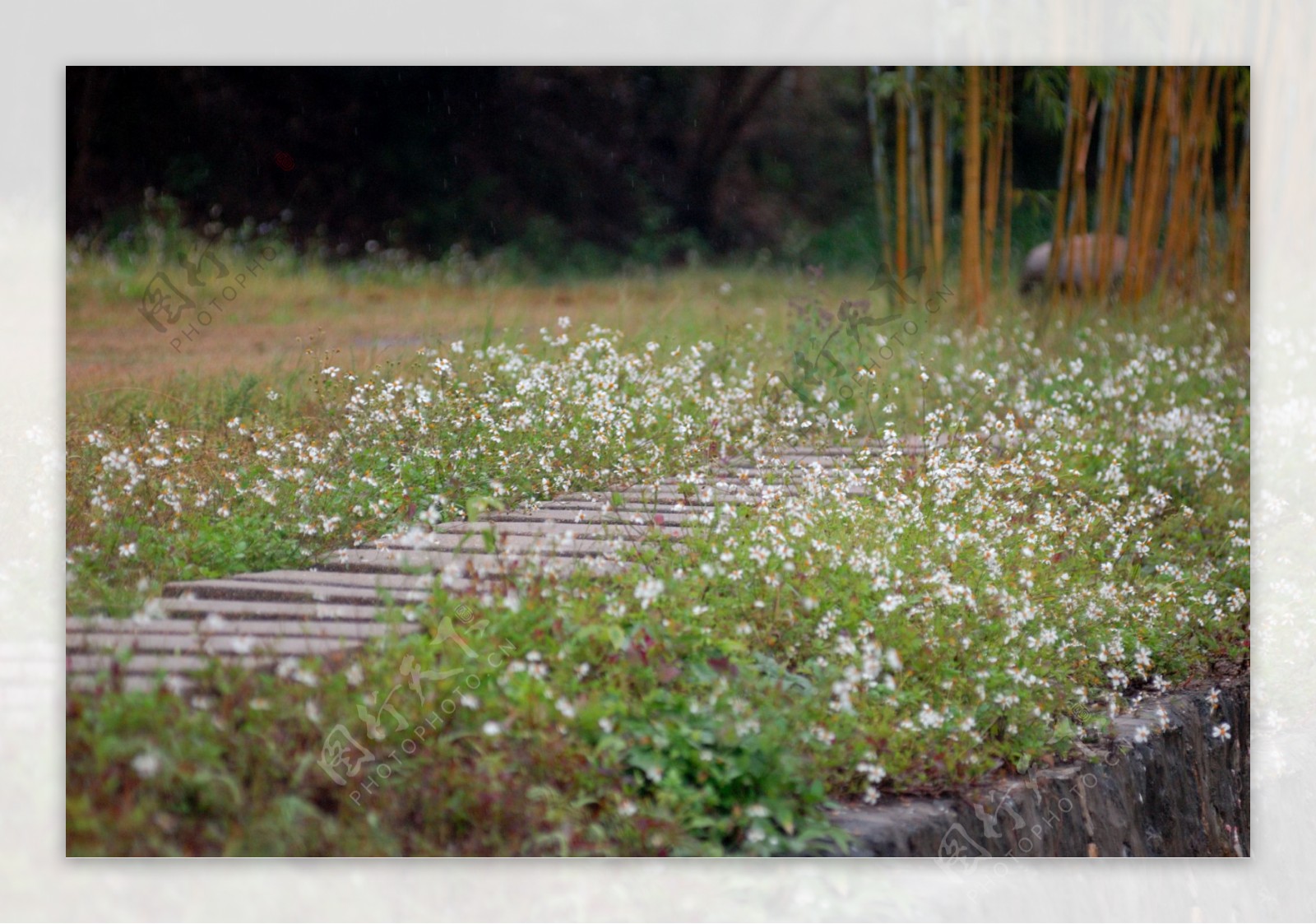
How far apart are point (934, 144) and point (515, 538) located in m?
2.86

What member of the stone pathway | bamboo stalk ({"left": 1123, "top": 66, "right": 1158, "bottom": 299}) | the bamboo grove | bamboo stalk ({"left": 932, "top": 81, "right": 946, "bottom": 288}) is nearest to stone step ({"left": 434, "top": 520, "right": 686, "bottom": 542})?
the stone pathway

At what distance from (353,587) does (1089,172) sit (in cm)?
331

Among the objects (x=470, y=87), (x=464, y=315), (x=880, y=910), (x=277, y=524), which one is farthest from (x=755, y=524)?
(x=470, y=87)

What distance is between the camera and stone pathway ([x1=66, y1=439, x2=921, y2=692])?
2506mm

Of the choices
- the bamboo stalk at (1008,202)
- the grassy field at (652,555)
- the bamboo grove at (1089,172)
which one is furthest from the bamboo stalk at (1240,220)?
the bamboo stalk at (1008,202)

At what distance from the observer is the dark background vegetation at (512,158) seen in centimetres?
351

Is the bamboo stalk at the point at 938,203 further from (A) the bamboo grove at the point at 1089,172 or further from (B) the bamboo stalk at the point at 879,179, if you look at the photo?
(B) the bamboo stalk at the point at 879,179

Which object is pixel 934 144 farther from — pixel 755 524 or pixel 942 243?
pixel 755 524

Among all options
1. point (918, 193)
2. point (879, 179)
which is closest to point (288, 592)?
point (918, 193)

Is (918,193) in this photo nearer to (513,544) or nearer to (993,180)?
(993,180)

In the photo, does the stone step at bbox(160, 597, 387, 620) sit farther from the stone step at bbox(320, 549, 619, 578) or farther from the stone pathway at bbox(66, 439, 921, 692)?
the stone step at bbox(320, 549, 619, 578)

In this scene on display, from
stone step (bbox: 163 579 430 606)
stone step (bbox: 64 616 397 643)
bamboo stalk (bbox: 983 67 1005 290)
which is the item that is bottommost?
stone step (bbox: 64 616 397 643)

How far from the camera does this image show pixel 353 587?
2746 millimetres

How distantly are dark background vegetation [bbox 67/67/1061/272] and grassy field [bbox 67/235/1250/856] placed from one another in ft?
1.16
